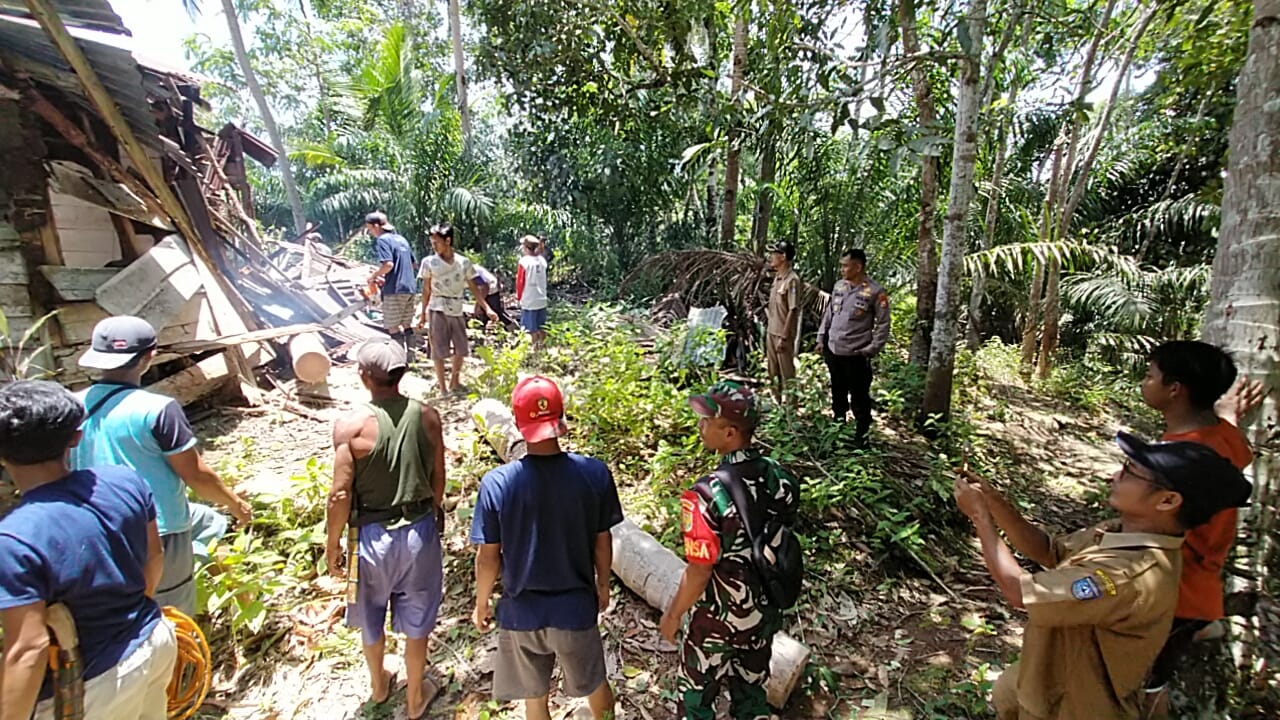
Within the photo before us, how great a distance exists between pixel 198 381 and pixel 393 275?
237 centimetres

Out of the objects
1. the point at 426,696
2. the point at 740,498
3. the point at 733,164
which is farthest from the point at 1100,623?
the point at 733,164

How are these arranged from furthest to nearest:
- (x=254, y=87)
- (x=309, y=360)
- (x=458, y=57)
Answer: (x=254, y=87) < (x=458, y=57) < (x=309, y=360)

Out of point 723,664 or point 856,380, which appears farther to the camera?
point 856,380

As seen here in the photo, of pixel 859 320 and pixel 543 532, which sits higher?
pixel 859 320

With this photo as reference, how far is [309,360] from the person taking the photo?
613cm

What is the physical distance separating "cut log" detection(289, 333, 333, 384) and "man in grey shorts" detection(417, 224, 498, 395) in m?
1.14

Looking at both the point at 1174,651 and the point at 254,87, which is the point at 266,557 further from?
the point at 254,87

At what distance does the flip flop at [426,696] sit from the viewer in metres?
2.70

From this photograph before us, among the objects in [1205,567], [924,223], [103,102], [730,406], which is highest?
[103,102]

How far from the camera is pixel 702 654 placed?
89.3 inches

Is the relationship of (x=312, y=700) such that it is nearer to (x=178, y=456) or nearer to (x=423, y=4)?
(x=178, y=456)

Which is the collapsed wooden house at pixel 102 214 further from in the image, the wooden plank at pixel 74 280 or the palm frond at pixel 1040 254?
the palm frond at pixel 1040 254

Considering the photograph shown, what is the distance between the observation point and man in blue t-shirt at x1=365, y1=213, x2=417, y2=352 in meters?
6.98

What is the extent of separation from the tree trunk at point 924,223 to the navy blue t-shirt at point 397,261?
5782 mm
